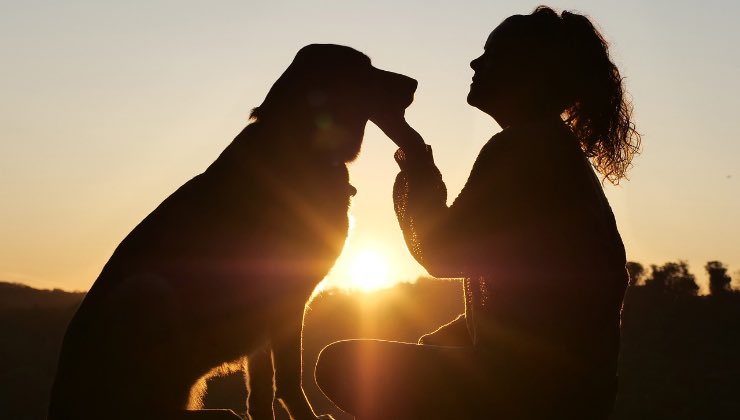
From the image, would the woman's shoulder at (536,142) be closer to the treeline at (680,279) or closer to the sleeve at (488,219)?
the sleeve at (488,219)

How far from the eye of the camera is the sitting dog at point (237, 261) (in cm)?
305

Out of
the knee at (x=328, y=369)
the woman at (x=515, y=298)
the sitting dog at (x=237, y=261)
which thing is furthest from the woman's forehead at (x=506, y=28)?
the knee at (x=328, y=369)

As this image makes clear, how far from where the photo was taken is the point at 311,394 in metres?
25.3

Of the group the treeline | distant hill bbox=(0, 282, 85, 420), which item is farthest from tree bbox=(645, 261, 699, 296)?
distant hill bbox=(0, 282, 85, 420)

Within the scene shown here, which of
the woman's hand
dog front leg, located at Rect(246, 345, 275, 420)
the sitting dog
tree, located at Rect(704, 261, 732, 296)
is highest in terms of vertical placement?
tree, located at Rect(704, 261, 732, 296)

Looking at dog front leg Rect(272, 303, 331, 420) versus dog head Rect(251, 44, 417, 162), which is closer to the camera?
dog front leg Rect(272, 303, 331, 420)

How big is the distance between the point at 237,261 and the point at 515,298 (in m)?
1.21

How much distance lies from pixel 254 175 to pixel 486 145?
114 centimetres

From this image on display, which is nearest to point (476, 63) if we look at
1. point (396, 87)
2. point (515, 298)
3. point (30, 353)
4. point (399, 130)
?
point (399, 130)

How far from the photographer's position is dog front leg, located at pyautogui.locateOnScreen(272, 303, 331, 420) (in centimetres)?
371

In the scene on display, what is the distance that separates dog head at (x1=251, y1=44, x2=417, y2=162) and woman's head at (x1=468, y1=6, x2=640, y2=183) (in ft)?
2.80

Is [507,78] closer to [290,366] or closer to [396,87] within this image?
[396,87]

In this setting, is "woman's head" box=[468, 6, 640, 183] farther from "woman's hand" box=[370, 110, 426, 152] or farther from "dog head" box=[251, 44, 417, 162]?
"dog head" box=[251, 44, 417, 162]

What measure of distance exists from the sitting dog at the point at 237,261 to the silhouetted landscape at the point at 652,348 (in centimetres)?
1426
